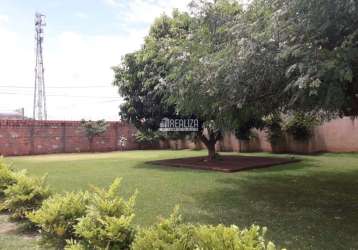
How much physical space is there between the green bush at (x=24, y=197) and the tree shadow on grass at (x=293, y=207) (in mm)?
2259

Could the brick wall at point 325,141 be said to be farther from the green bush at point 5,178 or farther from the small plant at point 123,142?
the green bush at point 5,178

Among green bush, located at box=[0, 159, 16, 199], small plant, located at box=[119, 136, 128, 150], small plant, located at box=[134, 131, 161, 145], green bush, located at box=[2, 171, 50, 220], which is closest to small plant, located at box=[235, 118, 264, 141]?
small plant, located at box=[134, 131, 161, 145]

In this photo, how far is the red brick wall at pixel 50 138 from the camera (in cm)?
1758

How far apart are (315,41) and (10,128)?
679 inches

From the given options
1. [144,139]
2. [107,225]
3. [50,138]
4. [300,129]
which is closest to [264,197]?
[107,225]

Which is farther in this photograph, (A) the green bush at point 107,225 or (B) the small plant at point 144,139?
(B) the small plant at point 144,139

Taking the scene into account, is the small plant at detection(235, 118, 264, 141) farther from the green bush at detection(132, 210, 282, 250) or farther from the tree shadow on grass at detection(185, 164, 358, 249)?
the green bush at detection(132, 210, 282, 250)

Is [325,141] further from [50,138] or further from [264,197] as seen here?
[50,138]

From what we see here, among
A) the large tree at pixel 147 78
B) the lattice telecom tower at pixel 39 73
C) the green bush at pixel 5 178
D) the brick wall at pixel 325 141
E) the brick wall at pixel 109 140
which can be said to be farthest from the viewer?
the lattice telecom tower at pixel 39 73

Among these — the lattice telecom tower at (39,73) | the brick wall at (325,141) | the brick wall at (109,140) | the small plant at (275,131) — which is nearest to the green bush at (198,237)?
the brick wall at (325,141)

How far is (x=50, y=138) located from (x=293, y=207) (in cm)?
1634

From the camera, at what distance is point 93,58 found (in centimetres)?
2183

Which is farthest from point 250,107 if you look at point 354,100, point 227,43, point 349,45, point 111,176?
point 111,176

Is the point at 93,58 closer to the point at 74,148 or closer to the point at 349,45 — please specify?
the point at 74,148
